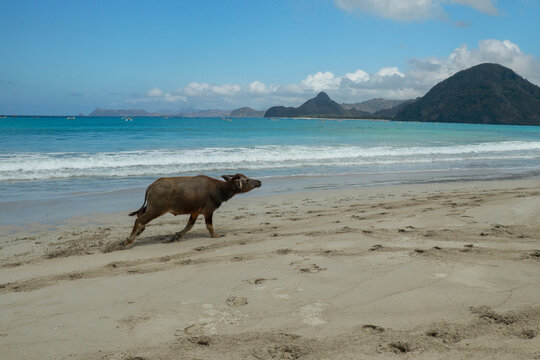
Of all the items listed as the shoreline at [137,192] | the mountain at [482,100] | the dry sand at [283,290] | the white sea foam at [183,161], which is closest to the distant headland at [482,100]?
the mountain at [482,100]

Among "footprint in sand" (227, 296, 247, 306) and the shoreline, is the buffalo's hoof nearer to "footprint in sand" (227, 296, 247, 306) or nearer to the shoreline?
the shoreline

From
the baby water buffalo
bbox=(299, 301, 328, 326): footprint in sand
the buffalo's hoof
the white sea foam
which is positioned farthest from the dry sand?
the white sea foam

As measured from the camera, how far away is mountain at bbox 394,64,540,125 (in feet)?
419

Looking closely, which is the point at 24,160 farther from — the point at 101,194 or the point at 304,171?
the point at 304,171

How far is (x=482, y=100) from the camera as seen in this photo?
134 metres

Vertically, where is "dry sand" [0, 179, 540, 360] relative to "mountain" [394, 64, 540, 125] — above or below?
below

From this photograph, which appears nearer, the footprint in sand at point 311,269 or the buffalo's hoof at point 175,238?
the footprint in sand at point 311,269

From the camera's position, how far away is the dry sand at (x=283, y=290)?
3.35m

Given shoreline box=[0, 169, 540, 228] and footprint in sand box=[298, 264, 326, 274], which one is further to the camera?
shoreline box=[0, 169, 540, 228]

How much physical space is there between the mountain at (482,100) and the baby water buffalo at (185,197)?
5486 inches

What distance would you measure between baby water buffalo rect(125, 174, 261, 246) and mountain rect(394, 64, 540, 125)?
457 feet

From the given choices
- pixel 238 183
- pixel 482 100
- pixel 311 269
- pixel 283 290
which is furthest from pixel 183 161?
pixel 482 100

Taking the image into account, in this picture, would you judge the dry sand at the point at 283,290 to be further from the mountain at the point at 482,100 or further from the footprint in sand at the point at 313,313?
the mountain at the point at 482,100

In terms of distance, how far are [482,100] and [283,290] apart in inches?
5952
